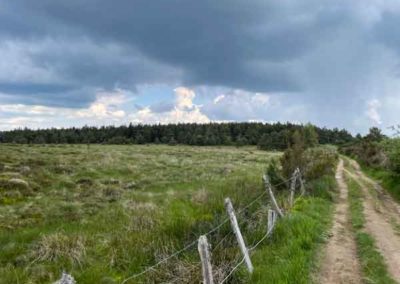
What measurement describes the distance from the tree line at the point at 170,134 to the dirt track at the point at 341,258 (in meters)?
117

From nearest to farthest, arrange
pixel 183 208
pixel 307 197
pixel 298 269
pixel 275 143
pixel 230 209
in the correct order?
pixel 298 269
pixel 230 209
pixel 183 208
pixel 307 197
pixel 275 143

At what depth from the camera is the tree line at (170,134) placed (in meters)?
137

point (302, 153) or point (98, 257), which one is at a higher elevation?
point (302, 153)

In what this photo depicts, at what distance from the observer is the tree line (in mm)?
136625

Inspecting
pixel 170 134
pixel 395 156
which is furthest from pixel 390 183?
pixel 170 134

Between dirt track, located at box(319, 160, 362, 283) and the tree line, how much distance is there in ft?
385

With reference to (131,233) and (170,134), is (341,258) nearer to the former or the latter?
(131,233)

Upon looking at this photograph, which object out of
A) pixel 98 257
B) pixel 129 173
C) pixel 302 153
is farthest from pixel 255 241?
pixel 129 173

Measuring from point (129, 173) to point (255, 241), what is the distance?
23489 mm

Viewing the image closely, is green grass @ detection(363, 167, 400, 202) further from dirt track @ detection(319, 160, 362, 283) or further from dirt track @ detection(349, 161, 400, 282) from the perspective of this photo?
dirt track @ detection(319, 160, 362, 283)

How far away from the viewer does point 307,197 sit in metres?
19.0

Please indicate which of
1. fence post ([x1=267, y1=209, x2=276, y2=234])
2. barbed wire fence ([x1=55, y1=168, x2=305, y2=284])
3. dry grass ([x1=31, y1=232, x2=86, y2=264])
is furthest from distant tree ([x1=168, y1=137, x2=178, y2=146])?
fence post ([x1=267, y1=209, x2=276, y2=234])

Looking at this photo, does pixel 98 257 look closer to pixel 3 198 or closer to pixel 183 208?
pixel 183 208

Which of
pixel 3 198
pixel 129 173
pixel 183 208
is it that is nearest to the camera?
pixel 183 208
